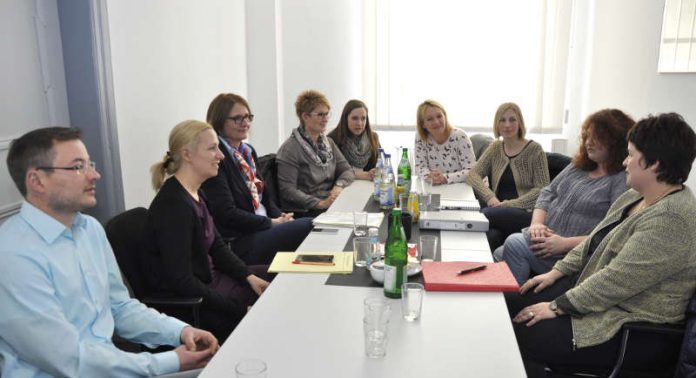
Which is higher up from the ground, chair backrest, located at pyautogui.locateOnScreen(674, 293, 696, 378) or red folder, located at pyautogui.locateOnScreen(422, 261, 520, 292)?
red folder, located at pyautogui.locateOnScreen(422, 261, 520, 292)

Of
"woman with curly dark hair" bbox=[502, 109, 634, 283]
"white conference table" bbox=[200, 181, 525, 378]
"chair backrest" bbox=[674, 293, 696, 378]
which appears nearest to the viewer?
"white conference table" bbox=[200, 181, 525, 378]

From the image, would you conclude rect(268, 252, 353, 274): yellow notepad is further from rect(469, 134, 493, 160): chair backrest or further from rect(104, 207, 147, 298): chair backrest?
rect(469, 134, 493, 160): chair backrest

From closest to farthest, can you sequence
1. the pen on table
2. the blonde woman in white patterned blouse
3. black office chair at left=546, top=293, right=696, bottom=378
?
black office chair at left=546, top=293, right=696, bottom=378 → the pen on table → the blonde woman in white patterned blouse

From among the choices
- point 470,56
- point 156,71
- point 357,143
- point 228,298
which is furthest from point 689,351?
point 470,56

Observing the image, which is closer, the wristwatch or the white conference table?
the white conference table

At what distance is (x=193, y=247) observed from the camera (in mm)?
2178

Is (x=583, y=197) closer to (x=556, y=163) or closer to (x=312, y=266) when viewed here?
(x=556, y=163)

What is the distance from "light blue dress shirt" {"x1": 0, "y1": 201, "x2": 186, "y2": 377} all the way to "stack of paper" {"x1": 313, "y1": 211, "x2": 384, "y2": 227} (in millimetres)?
1048

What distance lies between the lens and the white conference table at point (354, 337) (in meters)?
1.31

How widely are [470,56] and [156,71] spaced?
120 inches

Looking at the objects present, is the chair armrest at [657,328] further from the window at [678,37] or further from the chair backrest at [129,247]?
the window at [678,37]

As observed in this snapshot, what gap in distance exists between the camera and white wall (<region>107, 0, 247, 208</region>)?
293 cm

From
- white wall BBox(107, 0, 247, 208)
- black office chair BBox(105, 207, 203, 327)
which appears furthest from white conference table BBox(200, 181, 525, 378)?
white wall BBox(107, 0, 247, 208)

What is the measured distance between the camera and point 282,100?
16.9ft
